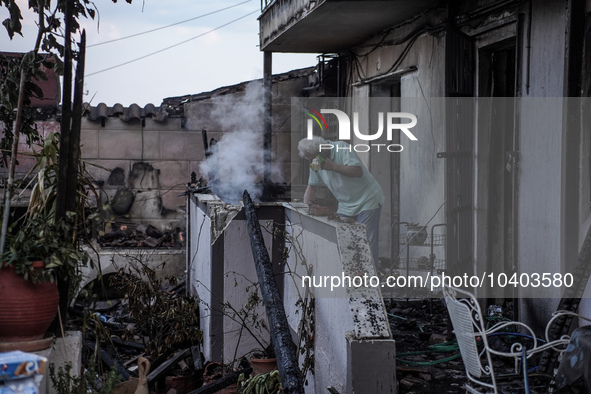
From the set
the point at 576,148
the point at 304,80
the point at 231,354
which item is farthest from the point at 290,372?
the point at 304,80

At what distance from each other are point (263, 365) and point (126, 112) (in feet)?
32.3

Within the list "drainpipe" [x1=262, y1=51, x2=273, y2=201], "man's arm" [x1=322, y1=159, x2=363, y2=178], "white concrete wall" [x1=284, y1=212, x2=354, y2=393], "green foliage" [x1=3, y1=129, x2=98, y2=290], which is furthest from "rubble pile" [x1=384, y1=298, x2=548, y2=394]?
"drainpipe" [x1=262, y1=51, x2=273, y2=201]

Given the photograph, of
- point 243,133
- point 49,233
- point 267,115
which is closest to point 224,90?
point 243,133

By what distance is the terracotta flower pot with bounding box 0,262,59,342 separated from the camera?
3412mm

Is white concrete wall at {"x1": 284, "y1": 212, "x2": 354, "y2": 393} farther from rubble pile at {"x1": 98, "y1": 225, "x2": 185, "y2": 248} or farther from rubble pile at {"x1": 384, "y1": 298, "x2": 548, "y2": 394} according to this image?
rubble pile at {"x1": 98, "y1": 225, "x2": 185, "y2": 248}

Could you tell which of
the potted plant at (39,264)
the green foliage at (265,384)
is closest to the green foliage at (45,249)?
the potted plant at (39,264)

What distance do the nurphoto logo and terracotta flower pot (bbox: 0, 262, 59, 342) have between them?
4881 millimetres

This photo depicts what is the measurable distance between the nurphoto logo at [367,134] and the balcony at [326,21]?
144 centimetres

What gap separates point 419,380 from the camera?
528 cm

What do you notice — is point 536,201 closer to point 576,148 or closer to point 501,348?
point 576,148

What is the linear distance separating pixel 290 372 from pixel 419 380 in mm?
1836

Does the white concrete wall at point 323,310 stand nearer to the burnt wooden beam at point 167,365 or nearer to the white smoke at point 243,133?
the burnt wooden beam at point 167,365

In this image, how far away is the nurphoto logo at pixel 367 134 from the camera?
34.5 feet

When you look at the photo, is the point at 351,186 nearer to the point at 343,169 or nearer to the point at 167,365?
the point at 343,169
